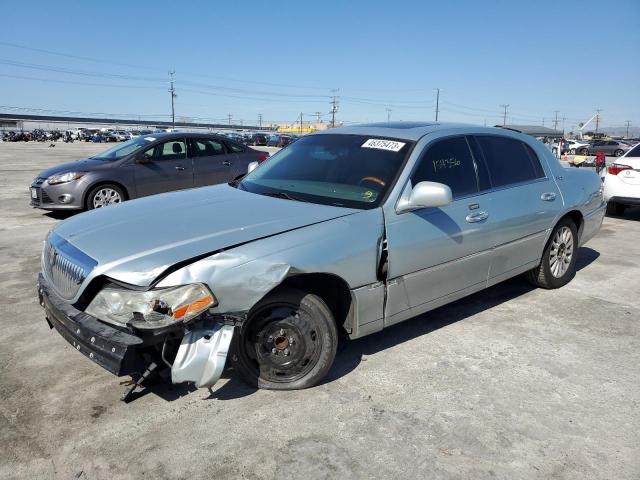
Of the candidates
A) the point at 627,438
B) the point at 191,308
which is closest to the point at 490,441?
the point at 627,438

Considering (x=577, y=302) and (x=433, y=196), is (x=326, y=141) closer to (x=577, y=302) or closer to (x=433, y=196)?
(x=433, y=196)

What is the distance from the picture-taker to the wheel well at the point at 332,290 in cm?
307

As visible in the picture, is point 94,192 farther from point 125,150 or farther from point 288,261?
point 288,261

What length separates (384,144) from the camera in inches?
151

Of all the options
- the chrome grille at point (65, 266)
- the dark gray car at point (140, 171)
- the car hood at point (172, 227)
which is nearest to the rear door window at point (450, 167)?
the car hood at point (172, 227)

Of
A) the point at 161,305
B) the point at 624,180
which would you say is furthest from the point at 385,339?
the point at 624,180

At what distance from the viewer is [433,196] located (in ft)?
10.8

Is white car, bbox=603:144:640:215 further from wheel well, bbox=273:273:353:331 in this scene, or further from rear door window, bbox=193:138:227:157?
wheel well, bbox=273:273:353:331

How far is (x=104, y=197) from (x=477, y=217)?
6.68m

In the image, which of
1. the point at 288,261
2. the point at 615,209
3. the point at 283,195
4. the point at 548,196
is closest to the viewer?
the point at 288,261

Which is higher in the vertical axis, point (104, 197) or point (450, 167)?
point (450, 167)

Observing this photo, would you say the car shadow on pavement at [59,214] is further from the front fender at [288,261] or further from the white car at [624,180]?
the white car at [624,180]

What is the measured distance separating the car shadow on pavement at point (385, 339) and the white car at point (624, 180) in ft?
15.2

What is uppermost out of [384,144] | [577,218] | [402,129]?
[402,129]
